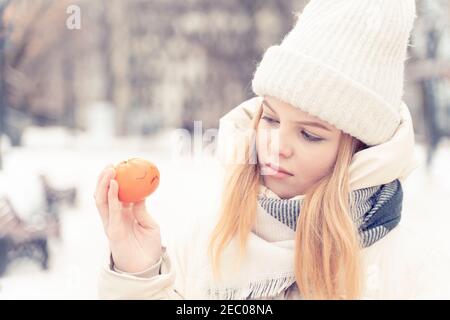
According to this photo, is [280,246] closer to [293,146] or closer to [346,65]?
[293,146]

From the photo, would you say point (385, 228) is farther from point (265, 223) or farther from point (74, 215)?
point (74, 215)

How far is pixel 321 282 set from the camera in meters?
1.21

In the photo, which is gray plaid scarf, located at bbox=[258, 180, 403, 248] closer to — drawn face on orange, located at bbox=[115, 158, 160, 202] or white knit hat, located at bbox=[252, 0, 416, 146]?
white knit hat, located at bbox=[252, 0, 416, 146]

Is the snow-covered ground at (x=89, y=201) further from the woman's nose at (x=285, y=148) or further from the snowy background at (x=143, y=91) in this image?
the woman's nose at (x=285, y=148)

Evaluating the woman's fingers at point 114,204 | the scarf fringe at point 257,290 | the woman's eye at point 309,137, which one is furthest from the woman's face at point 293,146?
the woman's fingers at point 114,204

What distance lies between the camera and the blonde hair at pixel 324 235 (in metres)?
1.20

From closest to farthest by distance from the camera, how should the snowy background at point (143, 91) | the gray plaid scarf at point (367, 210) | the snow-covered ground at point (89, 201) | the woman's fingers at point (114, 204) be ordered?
the woman's fingers at point (114, 204) < the gray plaid scarf at point (367, 210) < the snow-covered ground at point (89, 201) < the snowy background at point (143, 91)

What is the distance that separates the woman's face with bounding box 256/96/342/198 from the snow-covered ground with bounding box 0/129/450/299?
0.20m

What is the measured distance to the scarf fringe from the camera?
1252 millimetres

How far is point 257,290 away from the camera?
126 centimetres

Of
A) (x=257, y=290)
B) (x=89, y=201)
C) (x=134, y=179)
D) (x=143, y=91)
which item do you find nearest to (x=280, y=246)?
(x=257, y=290)

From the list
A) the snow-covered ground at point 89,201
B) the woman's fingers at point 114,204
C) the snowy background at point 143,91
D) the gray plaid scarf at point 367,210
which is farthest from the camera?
the snowy background at point 143,91
